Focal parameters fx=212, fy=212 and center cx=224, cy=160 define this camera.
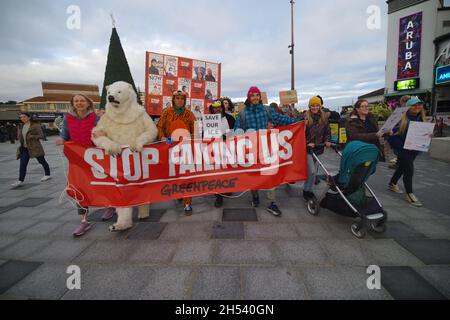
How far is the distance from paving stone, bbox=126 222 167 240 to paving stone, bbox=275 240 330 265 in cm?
170

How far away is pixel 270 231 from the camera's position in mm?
3072

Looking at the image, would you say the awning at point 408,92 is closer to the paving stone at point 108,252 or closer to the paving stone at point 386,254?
the paving stone at point 386,254

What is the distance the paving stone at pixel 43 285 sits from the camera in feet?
6.49

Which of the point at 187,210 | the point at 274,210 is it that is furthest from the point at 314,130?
the point at 187,210

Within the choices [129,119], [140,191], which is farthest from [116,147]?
[140,191]

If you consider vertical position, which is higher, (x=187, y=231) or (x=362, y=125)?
(x=362, y=125)

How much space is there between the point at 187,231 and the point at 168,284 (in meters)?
1.07

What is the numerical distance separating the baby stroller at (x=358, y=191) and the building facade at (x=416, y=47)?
71.9ft

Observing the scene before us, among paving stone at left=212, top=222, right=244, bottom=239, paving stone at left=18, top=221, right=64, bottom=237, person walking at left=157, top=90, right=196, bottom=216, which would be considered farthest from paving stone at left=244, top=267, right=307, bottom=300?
paving stone at left=18, top=221, right=64, bottom=237

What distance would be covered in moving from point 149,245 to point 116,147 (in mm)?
1430

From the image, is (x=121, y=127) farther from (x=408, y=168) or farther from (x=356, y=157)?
(x=408, y=168)

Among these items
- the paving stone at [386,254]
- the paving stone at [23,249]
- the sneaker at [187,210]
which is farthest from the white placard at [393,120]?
the paving stone at [23,249]

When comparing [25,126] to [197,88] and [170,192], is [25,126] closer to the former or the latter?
[197,88]

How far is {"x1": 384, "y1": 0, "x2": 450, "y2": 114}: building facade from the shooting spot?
19.5 meters
